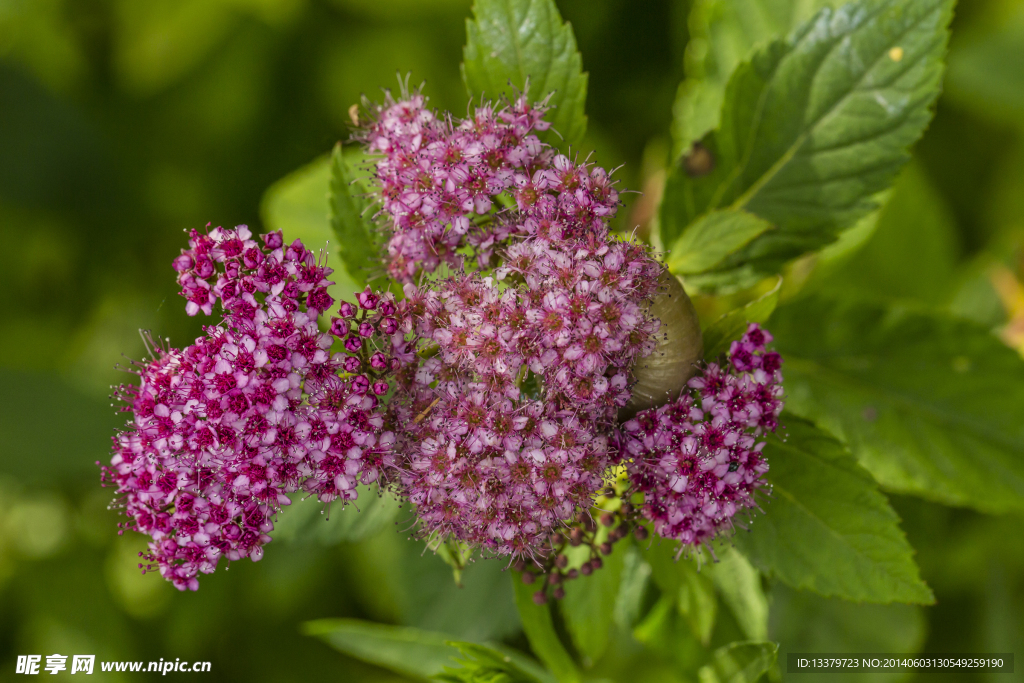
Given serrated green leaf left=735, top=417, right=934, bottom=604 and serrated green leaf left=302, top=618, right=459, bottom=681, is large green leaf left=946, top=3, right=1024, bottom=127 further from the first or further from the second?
serrated green leaf left=302, top=618, right=459, bottom=681

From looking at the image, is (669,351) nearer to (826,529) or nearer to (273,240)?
(826,529)

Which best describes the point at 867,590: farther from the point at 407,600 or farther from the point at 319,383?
the point at 407,600

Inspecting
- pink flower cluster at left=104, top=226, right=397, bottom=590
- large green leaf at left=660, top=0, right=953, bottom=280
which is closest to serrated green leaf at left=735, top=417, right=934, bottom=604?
large green leaf at left=660, top=0, right=953, bottom=280

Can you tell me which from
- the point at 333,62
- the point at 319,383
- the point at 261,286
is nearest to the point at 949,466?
the point at 319,383

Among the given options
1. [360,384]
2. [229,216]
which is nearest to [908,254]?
[360,384]

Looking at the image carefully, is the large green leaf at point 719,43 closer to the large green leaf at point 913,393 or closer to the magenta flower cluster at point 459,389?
the large green leaf at point 913,393

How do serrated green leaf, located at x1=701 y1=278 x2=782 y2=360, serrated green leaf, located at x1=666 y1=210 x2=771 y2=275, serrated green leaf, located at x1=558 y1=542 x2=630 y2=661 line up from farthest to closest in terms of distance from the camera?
serrated green leaf, located at x1=558 y1=542 x2=630 y2=661, serrated green leaf, located at x1=666 y1=210 x2=771 y2=275, serrated green leaf, located at x1=701 y1=278 x2=782 y2=360
